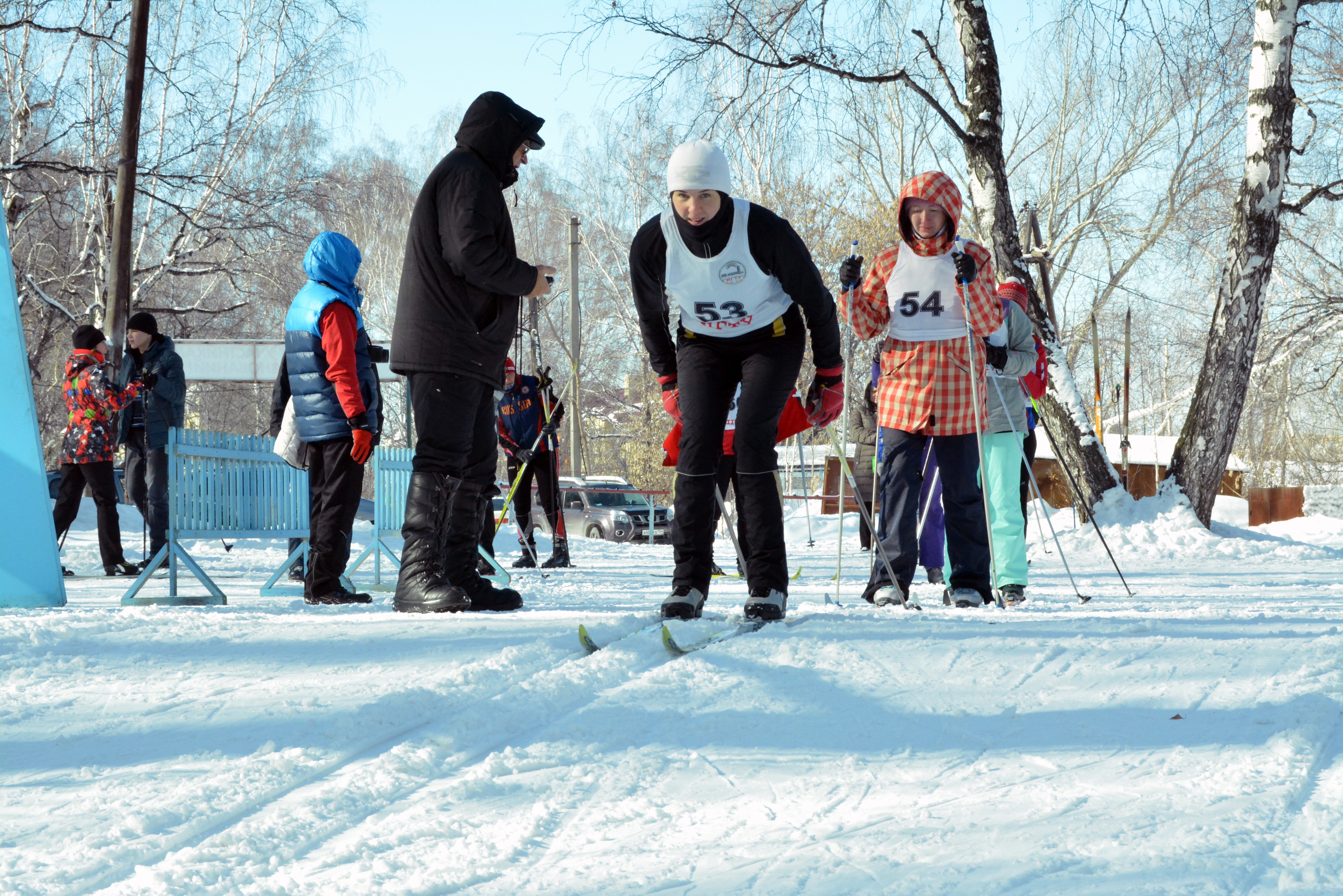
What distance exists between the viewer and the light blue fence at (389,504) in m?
6.77

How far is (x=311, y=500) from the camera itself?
555 centimetres

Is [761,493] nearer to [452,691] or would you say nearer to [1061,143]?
[452,691]

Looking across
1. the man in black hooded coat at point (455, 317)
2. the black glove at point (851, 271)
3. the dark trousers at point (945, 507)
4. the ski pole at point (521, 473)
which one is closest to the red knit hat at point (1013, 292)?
the dark trousers at point (945, 507)

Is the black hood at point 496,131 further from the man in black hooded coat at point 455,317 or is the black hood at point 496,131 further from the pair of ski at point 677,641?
the pair of ski at point 677,641

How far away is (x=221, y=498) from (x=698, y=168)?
3.11m

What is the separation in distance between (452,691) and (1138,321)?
42296mm

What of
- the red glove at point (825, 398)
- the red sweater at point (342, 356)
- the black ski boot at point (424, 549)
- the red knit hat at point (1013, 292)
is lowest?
the black ski boot at point (424, 549)

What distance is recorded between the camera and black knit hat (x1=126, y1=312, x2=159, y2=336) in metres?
7.88

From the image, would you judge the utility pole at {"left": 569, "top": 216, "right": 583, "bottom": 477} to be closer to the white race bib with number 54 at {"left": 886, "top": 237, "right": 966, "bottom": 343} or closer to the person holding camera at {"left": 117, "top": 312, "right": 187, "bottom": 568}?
the person holding camera at {"left": 117, "top": 312, "right": 187, "bottom": 568}

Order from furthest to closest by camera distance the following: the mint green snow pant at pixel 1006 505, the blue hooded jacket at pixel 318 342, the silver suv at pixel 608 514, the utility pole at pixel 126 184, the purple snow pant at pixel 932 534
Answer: the silver suv at pixel 608 514 < the utility pole at pixel 126 184 < the purple snow pant at pixel 932 534 < the mint green snow pant at pixel 1006 505 < the blue hooded jacket at pixel 318 342

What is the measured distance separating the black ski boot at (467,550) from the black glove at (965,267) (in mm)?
2182

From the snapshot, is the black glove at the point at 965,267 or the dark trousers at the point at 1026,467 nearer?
the black glove at the point at 965,267

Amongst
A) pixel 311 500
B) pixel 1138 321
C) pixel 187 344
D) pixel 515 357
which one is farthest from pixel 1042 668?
pixel 1138 321

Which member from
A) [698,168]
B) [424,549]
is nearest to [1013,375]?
[698,168]
